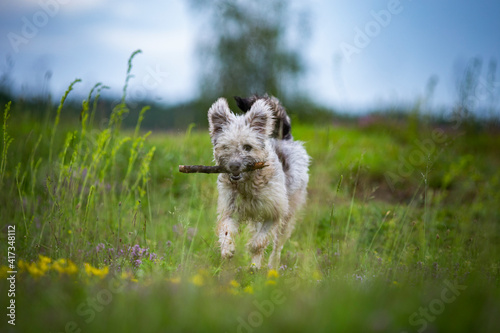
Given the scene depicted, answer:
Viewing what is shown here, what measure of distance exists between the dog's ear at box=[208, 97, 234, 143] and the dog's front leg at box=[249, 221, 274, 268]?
3.98 ft

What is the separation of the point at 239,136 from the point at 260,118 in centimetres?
35

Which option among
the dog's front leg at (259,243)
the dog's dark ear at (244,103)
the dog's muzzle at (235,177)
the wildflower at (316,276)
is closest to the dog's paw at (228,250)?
→ the dog's front leg at (259,243)

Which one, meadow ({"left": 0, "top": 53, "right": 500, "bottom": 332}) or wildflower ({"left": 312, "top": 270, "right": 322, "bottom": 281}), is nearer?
meadow ({"left": 0, "top": 53, "right": 500, "bottom": 332})

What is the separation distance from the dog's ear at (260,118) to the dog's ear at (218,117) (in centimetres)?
23

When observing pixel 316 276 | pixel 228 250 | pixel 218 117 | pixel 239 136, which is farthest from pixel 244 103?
pixel 316 276

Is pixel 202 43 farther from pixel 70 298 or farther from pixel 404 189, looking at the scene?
pixel 70 298

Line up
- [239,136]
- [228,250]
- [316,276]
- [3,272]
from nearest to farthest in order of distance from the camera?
[3,272] → [316,276] → [228,250] → [239,136]

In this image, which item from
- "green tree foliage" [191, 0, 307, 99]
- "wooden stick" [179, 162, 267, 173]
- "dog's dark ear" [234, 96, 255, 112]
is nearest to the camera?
"wooden stick" [179, 162, 267, 173]

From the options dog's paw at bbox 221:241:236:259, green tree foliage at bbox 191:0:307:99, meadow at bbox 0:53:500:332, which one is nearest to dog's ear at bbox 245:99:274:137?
meadow at bbox 0:53:500:332

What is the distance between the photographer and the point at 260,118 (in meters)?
4.48

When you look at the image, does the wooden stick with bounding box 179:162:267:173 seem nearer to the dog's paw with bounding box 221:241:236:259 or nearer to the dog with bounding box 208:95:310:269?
the dog with bounding box 208:95:310:269

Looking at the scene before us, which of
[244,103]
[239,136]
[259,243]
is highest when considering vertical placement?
[244,103]

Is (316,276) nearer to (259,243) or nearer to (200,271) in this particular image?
(200,271)

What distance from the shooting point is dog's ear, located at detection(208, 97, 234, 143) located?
4500 mm
